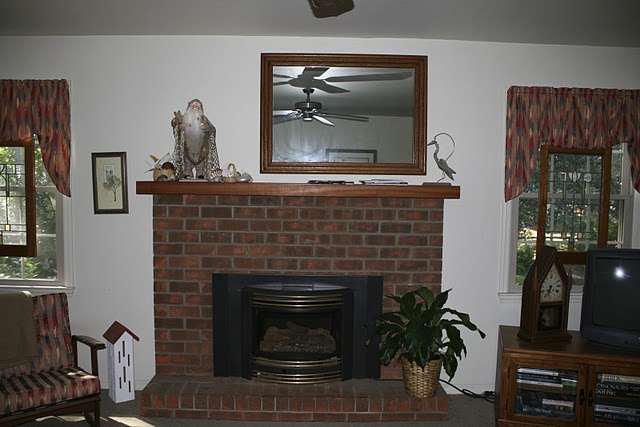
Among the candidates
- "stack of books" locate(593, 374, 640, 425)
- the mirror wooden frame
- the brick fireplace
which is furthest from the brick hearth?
the mirror wooden frame

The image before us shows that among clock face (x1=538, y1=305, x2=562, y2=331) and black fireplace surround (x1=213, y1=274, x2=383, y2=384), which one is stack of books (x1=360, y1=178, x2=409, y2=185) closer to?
black fireplace surround (x1=213, y1=274, x2=383, y2=384)

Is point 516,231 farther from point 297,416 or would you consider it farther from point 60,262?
point 60,262

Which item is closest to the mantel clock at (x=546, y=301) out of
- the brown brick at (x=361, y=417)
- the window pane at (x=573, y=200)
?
the window pane at (x=573, y=200)

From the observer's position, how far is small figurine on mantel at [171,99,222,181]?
2.88m

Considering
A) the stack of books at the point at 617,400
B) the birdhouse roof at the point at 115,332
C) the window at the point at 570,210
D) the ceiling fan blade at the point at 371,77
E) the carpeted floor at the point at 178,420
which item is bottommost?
the carpeted floor at the point at 178,420

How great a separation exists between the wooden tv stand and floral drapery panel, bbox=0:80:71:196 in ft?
10.3

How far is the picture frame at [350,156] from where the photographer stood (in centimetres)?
301

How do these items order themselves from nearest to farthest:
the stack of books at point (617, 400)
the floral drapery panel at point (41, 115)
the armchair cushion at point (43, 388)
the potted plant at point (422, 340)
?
the armchair cushion at point (43, 388) → the stack of books at point (617, 400) → the potted plant at point (422, 340) → the floral drapery panel at point (41, 115)

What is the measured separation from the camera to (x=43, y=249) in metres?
3.17

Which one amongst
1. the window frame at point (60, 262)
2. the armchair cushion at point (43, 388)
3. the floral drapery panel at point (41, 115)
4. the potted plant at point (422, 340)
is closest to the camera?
the armchair cushion at point (43, 388)

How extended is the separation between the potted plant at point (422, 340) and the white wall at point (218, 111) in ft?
1.44

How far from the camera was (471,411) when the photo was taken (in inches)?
114

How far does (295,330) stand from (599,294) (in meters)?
1.94

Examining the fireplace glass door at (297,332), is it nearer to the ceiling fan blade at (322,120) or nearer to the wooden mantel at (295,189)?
the wooden mantel at (295,189)
